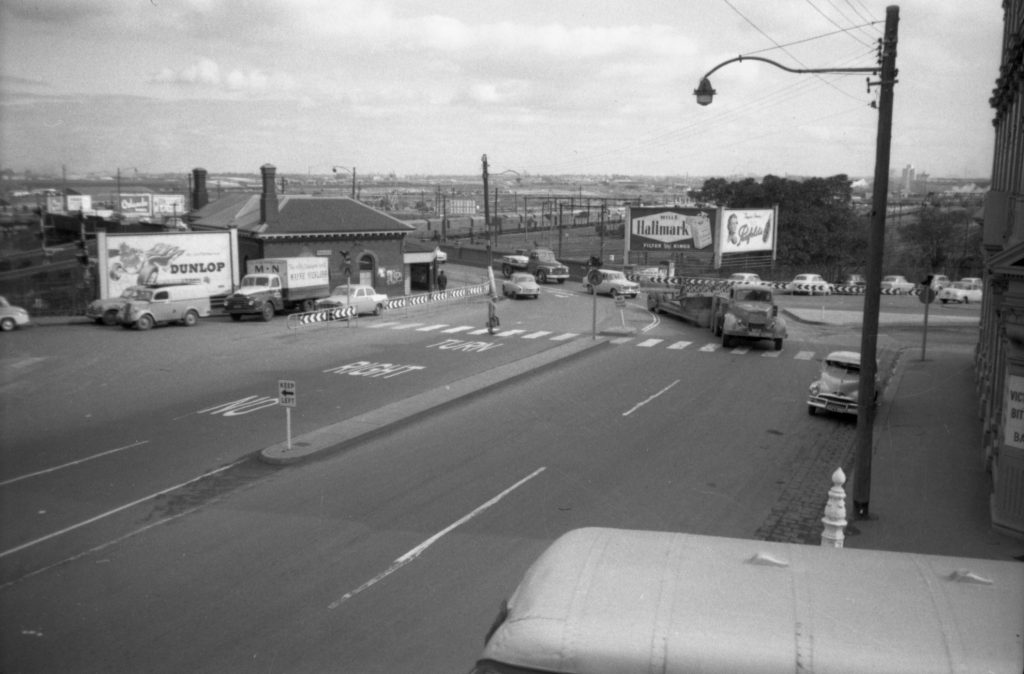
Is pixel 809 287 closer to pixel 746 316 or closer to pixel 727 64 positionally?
pixel 746 316

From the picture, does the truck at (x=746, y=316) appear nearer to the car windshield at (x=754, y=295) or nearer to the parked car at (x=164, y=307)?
the car windshield at (x=754, y=295)

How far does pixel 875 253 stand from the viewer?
478 inches

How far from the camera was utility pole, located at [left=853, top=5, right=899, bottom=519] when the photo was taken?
11.9 meters

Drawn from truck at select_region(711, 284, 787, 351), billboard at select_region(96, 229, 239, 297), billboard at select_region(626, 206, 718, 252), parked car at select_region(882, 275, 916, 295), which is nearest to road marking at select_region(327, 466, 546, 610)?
truck at select_region(711, 284, 787, 351)

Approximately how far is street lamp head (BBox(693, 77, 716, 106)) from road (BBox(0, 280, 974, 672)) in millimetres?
6345

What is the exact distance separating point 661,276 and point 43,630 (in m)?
57.4

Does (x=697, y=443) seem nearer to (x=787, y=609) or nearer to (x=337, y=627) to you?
(x=337, y=627)

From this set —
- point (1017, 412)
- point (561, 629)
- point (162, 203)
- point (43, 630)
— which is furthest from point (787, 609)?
point (162, 203)

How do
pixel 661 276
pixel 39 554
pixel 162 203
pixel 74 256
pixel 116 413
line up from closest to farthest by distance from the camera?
pixel 39 554 < pixel 116 413 < pixel 74 256 < pixel 661 276 < pixel 162 203

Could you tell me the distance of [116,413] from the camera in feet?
61.2

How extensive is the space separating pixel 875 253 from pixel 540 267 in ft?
172

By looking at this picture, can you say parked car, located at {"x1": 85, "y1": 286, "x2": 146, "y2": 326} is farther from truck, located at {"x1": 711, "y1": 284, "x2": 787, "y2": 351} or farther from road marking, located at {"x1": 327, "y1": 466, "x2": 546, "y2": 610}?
road marking, located at {"x1": 327, "y1": 466, "x2": 546, "y2": 610}

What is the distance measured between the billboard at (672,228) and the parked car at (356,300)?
30.2 m

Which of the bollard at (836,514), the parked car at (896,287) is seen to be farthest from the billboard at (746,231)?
the bollard at (836,514)
